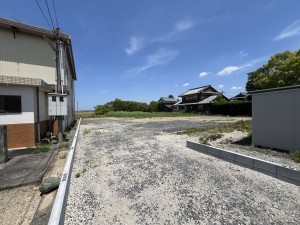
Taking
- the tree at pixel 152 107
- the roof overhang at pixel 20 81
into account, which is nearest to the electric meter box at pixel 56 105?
the roof overhang at pixel 20 81

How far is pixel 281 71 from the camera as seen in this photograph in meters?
22.9

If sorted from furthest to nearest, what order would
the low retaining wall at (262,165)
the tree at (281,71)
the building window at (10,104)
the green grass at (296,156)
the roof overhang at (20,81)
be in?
the tree at (281,71)
the building window at (10,104)
the roof overhang at (20,81)
the green grass at (296,156)
the low retaining wall at (262,165)

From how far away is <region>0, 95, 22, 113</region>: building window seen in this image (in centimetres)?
668

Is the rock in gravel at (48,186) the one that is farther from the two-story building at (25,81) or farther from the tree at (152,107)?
the tree at (152,107)

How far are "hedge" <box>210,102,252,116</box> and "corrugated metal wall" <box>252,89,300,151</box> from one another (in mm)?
23160

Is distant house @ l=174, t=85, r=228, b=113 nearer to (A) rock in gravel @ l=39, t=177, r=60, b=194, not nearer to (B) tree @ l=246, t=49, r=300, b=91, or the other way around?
(B) tree @ l=246, t=49, r=300, b=91

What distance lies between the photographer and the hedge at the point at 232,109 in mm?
27438

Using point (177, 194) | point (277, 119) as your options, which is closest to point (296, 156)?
point (277, 119)

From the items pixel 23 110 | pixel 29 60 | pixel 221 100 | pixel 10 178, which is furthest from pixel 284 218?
pixel 221 100

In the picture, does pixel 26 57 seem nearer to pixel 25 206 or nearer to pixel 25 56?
pixel 25 56

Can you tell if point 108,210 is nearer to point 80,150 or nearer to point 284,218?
point 284,218

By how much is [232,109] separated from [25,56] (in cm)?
2870

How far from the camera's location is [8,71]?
918cm

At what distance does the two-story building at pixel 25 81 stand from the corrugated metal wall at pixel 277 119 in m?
8.08
